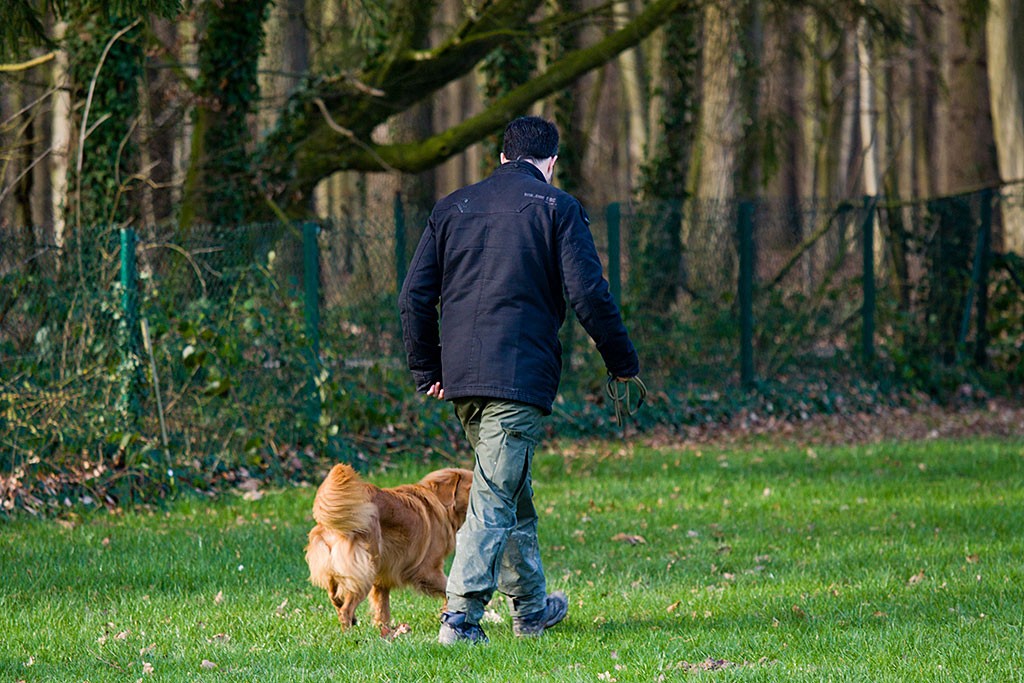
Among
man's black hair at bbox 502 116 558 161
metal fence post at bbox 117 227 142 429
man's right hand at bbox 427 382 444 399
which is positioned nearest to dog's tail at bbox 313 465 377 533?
man's right hand at bbox 427 382 444 399

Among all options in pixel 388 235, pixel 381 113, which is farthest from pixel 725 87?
pixel 388 235

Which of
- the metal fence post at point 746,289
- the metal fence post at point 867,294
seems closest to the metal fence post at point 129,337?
the metal fence post at point 746,289

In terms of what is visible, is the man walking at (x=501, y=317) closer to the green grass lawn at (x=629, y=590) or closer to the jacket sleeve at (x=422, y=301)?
the jacket sleeve at (x=422, y=301)

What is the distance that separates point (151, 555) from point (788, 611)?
3.60m

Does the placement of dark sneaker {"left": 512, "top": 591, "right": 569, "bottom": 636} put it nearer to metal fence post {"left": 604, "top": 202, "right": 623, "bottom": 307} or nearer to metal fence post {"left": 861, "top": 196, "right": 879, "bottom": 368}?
metal fence post {"left": 604, "top": 202, "right": 623, "bottom": 307}

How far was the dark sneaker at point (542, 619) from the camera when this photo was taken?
17.5 feet

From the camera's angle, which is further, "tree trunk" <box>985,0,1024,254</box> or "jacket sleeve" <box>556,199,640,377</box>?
"tree trunk" <box>985,0,1024,254</box>

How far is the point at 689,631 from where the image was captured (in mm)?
5449

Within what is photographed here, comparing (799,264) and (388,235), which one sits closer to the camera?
(388,235)

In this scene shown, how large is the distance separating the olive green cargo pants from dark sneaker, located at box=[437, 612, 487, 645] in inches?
1.0

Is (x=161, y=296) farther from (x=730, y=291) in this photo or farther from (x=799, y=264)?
(x=799, y=264)

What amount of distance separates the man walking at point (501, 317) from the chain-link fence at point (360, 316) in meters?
4.29

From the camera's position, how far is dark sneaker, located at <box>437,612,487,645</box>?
5070 mm

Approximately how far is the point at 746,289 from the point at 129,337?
7.34 m
